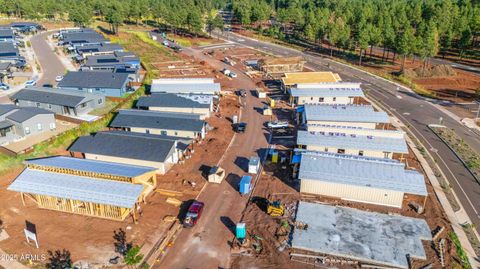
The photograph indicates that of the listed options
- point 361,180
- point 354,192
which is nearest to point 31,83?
point 354,192

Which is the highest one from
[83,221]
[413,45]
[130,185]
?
[413,45]

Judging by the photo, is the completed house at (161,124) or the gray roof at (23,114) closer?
the gray roof at (23,114)

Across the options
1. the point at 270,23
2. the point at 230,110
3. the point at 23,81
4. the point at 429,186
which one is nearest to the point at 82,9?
the point at 23,81

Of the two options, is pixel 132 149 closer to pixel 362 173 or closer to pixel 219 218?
pixel 219 218

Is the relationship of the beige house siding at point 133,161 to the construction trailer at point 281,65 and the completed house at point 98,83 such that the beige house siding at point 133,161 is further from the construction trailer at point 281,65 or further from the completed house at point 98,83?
the construction trailer at point 281,65

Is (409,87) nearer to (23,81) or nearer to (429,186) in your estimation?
(429,186)

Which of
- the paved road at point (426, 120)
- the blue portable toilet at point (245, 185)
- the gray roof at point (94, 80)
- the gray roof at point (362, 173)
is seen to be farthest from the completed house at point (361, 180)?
the gray roof at point (94, 80)

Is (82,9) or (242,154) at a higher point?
(82,9)
